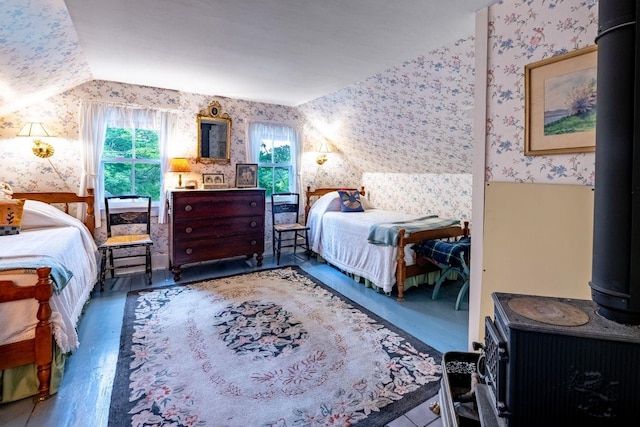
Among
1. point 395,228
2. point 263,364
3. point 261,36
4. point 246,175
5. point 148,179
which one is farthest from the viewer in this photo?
point 246,175

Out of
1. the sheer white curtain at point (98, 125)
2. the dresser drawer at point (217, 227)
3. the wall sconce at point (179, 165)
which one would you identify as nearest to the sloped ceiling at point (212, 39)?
the sheer white curtain at point (98, 125)

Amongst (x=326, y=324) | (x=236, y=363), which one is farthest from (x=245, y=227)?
(x=236, y=363)

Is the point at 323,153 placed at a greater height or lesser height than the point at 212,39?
lesser

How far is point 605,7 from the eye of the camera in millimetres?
1039

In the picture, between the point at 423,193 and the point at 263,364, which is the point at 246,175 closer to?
the point at 423,193

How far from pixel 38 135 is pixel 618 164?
176 inches

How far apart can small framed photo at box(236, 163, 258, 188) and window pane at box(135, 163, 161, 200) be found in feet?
3.31

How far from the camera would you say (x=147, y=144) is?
402 centimetres

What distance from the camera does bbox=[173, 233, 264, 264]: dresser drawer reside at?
12.2ft

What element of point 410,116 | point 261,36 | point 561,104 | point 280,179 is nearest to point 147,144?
point 280,179

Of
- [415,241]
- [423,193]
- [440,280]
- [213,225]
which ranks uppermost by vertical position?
[423,193]

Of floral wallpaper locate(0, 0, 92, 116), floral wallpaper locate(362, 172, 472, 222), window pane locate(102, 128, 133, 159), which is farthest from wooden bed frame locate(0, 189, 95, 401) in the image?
floral wallpaper locate(362, 172, 472, 222)

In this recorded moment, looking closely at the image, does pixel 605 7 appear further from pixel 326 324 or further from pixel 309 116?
pixel 309 116

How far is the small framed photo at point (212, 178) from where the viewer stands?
4.24 m
